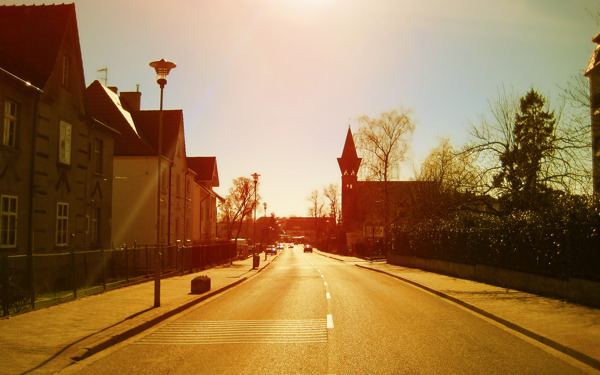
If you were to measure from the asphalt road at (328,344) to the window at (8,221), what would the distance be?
7250mm

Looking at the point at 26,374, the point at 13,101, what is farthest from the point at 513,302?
the point at 13,101

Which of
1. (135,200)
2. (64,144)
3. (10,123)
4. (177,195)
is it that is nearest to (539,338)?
(10,123)

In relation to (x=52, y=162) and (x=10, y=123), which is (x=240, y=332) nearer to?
(x=10, y=123)

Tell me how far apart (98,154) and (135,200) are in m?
11.8

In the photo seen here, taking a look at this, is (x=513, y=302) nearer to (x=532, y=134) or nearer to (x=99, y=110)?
(x=532, y=134)

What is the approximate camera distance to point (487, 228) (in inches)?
906

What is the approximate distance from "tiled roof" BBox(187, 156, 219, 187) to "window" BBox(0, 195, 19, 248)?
39.4m

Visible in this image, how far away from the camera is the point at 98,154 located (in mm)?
26047

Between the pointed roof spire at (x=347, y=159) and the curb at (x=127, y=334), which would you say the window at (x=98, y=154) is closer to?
the curb at (x=127, y=334)

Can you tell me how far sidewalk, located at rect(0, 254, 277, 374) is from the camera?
8005mm

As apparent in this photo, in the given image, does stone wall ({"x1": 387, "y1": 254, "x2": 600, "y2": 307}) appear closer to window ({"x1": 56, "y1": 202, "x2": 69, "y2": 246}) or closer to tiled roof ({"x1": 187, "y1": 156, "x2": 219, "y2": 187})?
window ({"x1": 56, "y1": 202, "x2": 69, "y2": 246})

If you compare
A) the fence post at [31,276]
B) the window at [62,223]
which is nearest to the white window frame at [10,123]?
the window at [62,223]

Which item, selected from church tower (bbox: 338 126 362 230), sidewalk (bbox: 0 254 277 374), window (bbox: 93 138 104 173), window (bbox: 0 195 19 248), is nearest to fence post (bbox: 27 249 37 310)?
sidewalk (bbox: 0 254 277 374)

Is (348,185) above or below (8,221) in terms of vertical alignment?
above
